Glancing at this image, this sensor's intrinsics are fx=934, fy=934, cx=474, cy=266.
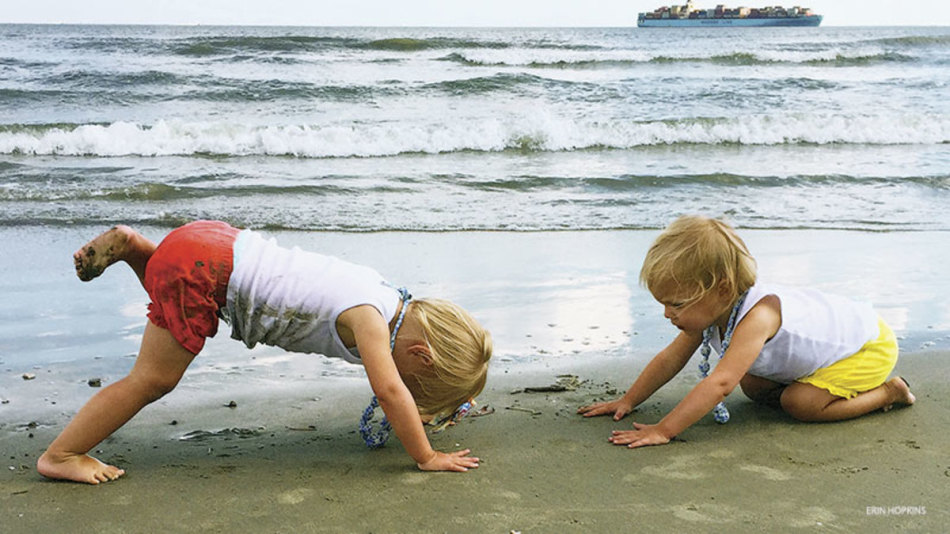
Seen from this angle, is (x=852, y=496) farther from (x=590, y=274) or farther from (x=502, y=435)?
(x=590, y=274)

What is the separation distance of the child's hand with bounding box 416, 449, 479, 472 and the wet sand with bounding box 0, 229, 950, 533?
0.03m

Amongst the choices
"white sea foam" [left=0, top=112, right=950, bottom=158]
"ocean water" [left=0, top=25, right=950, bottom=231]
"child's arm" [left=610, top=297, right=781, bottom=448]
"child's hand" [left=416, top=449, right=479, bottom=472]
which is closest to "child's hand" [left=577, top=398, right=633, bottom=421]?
"child's arm" [left=610, top=297, right=781, bottom=448]

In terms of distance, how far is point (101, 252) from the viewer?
2.79 meters

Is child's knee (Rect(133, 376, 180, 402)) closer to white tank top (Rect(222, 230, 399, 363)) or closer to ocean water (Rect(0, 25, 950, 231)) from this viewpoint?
white tank top (Rect(222, 230, 399, 363))

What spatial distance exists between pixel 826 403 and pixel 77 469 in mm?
2329

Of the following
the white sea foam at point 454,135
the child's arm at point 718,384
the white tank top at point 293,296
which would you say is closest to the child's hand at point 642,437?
the child's arm at point 718,384

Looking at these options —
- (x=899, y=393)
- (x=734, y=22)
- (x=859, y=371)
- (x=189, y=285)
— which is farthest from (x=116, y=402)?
(x=734, y=22)

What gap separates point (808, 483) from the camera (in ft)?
8.39

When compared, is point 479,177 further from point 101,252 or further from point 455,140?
point 101,252

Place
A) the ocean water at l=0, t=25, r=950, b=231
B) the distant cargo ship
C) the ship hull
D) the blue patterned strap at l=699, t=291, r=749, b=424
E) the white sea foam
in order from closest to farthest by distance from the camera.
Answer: the blue patterned strap at l=699, t=291, r=749, b=424 < the ocean water at l=0, t=25, r=950, b=231 < the white sea foam < the ship hull < the distant cargo ship

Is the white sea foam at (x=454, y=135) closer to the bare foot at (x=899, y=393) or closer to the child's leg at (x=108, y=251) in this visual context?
the child's leg at (x=108, y=251)

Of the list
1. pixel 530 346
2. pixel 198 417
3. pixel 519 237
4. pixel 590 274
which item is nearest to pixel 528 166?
pixel 519 237

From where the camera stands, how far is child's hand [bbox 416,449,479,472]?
2711 mm

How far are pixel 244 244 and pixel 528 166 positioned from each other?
7561 millimetres
